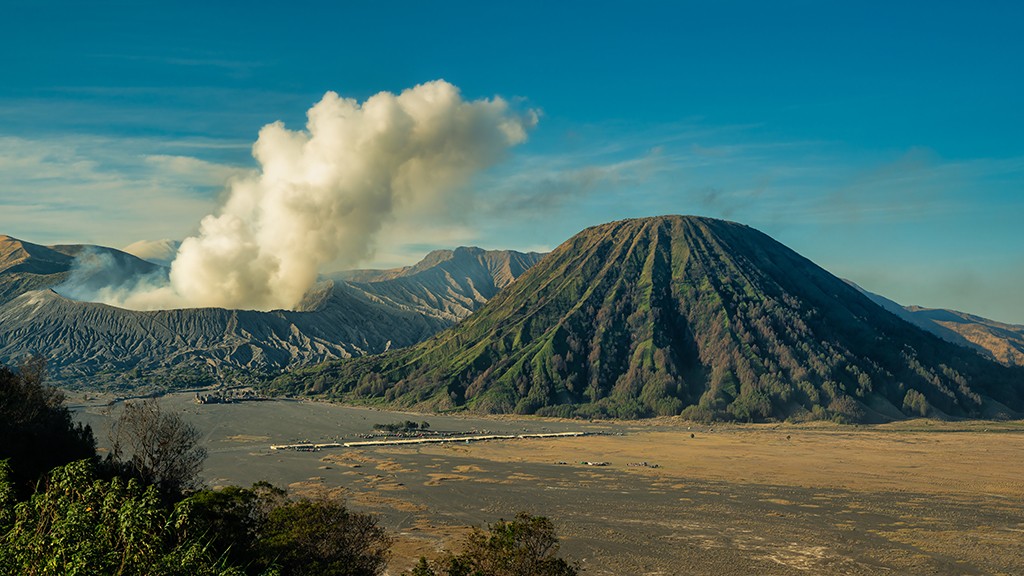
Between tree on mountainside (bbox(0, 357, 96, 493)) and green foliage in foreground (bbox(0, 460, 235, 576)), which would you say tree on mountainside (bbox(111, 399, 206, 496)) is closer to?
tree on mountainside (bbox(0, 357, 96, 493))

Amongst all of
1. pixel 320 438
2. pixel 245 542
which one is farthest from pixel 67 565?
pixel 320 438

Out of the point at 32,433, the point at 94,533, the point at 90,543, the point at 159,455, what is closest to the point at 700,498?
the point at 159,455

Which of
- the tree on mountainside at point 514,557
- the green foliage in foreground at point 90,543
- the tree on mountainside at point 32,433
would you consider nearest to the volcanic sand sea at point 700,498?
the tree on mountainside at point 514,557

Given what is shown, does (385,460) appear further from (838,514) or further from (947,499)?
(947,499)

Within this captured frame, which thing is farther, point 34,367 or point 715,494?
point 34,367

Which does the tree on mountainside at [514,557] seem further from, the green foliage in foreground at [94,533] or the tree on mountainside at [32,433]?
the tree on mountainside at [32,433]

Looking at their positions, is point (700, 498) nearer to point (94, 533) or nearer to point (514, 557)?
point (514, 557)
